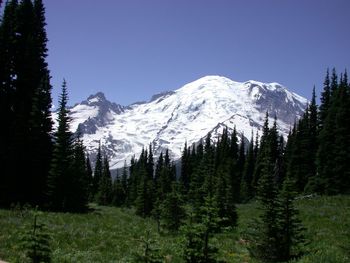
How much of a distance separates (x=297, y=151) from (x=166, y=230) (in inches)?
1927

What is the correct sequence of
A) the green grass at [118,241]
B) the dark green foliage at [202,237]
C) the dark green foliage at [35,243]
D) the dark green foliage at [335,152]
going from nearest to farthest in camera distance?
the dark green foliage at [35,243] < the dark green foliage at [202,237] < the green grass at [118,241] < the dark green foliage at [335,152]

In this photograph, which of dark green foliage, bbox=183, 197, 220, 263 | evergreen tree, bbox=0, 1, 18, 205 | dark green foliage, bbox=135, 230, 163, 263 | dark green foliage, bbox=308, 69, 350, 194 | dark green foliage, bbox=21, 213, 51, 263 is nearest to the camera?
dark green foliage, bbox=135, 230, 163, 263

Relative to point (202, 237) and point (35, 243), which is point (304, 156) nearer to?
point (202, 237)

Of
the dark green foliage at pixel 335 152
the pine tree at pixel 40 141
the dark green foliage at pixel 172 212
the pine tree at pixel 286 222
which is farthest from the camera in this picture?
the dark green foliage at pixel 335 152

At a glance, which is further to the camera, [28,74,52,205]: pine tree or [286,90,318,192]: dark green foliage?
[286,90,318,192]: dark green foliage

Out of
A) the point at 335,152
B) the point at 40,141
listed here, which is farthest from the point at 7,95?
the point at 335,152

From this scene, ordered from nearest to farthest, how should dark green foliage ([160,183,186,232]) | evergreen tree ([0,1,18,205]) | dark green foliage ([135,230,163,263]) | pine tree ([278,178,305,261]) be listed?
1. dark green foliage ([135,230,163,263])
2. pine tree ([278,178,305,261])
3. dark green foliage ([160,183,186,232])
4. evergreen tree ([0,1,18,205])

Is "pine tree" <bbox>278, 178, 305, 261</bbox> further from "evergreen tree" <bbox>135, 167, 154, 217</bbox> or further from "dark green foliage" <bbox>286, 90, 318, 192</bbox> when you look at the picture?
"dark green foliage" <bbox>286, 90, 318, 192</bbox>

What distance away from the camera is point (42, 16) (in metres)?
44.3

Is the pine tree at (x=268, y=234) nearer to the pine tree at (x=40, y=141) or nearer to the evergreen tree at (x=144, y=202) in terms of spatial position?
the pine tree at (x=40, y=141)

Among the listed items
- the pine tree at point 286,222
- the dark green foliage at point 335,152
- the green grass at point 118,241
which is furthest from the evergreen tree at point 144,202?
the pine tree at point 286,222

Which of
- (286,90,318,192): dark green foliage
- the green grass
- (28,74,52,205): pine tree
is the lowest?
the green grass

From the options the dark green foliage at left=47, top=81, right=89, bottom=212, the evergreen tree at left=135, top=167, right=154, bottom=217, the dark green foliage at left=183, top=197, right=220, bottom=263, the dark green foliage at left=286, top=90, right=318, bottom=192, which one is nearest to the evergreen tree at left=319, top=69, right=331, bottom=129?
the dark green foliage at left=286, top=90, right=318, bottom=192

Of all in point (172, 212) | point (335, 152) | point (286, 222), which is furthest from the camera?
point (335, 152)
